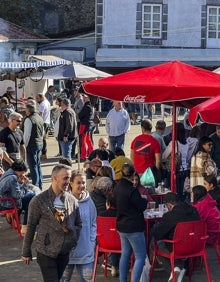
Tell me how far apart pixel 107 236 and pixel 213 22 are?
24857 mm

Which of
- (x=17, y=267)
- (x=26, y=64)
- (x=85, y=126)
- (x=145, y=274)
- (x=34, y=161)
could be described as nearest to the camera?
(x=145, y=274)

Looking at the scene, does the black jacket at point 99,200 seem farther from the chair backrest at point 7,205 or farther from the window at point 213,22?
the window at point 213,22

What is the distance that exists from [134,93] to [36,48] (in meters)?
23.3

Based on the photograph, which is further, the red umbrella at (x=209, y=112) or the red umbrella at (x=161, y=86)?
the red umbrella at (x=161, y=86)

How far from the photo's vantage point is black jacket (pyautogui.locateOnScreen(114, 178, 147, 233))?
7.20 metres

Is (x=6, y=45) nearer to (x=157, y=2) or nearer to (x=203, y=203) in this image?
(x=157, y=2)

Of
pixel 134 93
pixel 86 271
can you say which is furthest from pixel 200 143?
pixel 86 271

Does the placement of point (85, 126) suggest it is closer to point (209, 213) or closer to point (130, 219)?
point (209, 213)

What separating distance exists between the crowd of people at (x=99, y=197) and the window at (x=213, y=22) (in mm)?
20084

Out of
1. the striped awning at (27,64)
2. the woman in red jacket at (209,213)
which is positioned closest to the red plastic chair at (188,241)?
the woman in red jacket at (209,213)

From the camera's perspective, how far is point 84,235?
654 centimetres

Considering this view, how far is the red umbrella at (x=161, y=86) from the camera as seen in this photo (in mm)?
8141

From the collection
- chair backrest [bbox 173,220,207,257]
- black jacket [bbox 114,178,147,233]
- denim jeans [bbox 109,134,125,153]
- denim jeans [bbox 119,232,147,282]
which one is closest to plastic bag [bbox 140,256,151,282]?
denim jeans [bbox 119,232,147,282]

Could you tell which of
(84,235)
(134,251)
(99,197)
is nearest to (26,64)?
(99,197)
